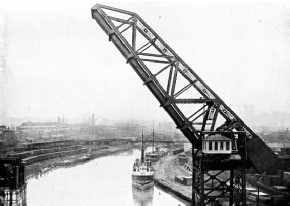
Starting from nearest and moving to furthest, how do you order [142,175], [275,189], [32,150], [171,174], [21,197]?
[21,197], [275,189], [142,175], [171,174], [32,150]

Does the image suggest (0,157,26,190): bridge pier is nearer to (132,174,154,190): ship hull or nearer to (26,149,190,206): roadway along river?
(26,149,190,206): roadway along river

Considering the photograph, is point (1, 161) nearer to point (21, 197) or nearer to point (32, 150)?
point (21, 197)

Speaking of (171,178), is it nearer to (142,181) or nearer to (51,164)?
(142,181)

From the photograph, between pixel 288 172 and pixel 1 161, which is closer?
pixel 1 161

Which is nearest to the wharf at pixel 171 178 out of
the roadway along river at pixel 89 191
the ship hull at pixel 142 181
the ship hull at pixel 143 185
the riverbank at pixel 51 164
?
the roadway along river at pixel 89 191

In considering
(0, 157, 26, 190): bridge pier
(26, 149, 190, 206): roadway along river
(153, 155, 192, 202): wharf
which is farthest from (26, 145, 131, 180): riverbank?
(0, 157, 26, 190): bridge pier

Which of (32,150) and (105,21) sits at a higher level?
(105,21)

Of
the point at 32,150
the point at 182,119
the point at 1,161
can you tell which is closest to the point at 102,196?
the point at 1,161
